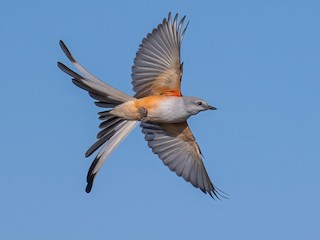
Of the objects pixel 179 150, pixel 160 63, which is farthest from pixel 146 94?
pixel 179 150

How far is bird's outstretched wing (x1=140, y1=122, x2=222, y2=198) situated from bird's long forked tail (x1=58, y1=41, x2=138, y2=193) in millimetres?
686

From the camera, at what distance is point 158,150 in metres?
13.5

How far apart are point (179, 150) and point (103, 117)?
5.85 feet

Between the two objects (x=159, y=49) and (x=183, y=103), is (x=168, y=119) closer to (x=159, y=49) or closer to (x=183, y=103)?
(x=183, y=103)

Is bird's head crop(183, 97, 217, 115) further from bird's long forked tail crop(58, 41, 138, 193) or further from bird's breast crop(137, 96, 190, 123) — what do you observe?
bird's long forked tail crop(58, 41, 138, 193)

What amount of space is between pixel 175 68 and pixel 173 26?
65 cm

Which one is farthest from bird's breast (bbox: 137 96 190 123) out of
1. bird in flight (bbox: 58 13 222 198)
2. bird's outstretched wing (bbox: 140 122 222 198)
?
bird's outstretched wing (bbox: 140 122 222 198)

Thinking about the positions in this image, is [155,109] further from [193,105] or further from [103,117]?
[103,117]

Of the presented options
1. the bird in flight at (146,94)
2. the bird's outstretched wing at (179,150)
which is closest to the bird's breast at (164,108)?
the bird in flight at (146,94)

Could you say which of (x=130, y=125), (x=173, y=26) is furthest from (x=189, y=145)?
(x=173, y=26)

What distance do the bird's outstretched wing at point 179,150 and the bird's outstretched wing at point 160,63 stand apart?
1.08m

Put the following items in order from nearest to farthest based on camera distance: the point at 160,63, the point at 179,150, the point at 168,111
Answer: the point at 168,111 → the point at 160,63 → the point at 179,150

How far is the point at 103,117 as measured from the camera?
12.5 meters

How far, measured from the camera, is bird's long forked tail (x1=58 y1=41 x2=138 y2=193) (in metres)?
12.0
